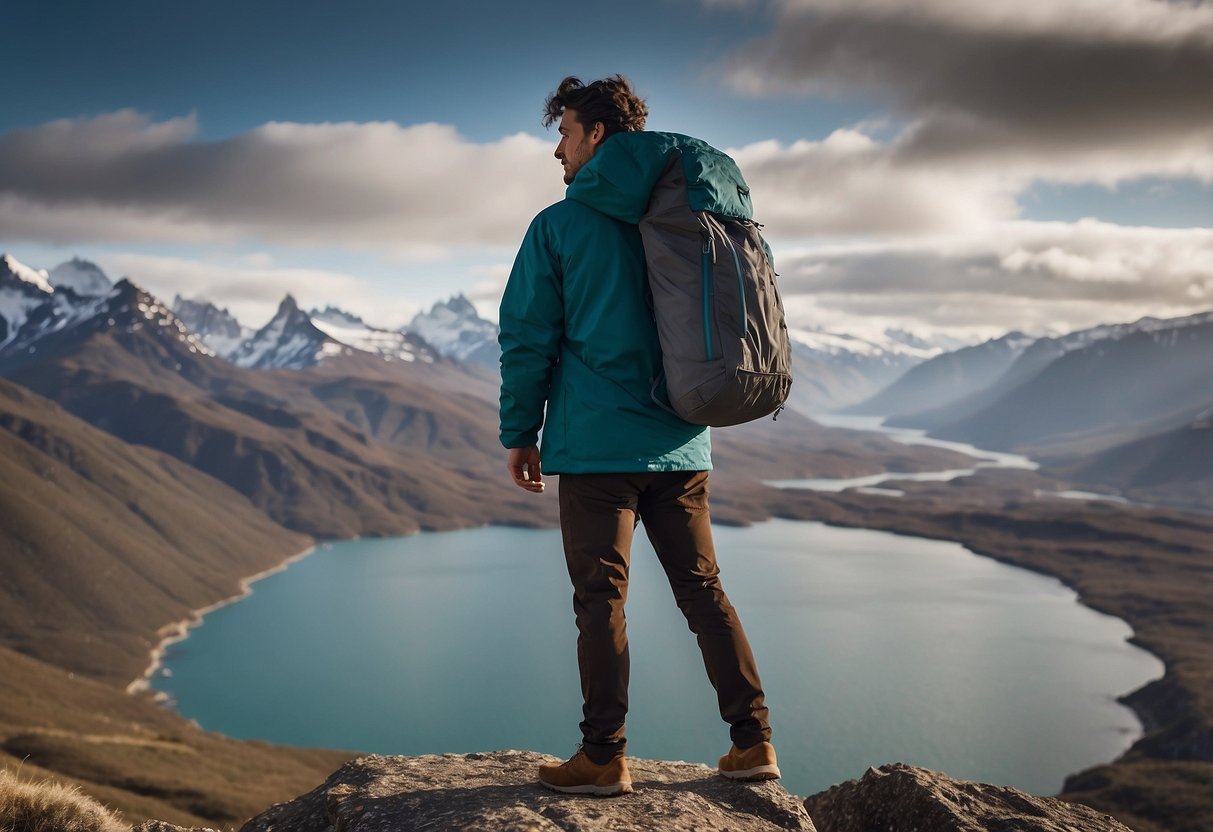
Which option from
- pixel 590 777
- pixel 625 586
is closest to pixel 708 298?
pixel 625 586

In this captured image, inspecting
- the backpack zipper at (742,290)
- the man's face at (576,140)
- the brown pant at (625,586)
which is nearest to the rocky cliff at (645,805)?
the brown pant at (625,586)

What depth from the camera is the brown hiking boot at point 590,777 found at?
4.87m

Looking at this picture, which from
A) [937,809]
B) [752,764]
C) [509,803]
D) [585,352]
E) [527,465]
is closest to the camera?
[509,803]

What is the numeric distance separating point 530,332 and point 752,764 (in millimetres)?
2812

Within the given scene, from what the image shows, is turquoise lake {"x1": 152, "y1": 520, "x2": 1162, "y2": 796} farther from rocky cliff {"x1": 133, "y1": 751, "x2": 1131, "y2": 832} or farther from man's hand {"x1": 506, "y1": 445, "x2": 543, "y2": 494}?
man's hand {"x1": 506, "y1": 445, "x2": 543, "y2": 494}

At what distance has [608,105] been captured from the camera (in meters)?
4.98

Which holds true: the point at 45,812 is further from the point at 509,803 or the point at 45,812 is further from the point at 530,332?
the point at 530,332

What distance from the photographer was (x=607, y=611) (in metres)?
4.66

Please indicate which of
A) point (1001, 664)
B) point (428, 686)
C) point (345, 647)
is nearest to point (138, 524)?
point (345, 647)

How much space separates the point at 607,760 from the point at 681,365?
2195 mm

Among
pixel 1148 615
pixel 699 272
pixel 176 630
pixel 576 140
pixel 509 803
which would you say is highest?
pixel 576 140

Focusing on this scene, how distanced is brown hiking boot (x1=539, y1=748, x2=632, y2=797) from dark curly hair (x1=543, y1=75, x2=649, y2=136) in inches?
137

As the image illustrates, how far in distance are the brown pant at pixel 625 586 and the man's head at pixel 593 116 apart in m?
1.84

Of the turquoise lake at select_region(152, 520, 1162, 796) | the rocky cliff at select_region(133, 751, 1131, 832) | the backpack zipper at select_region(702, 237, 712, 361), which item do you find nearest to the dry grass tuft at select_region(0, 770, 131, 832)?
the rocky cliff at select_region(133, 751, 1131, 832)
